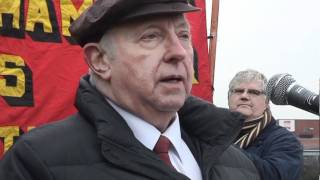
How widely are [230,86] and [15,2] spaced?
1.29 metres

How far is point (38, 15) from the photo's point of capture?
3502 mm

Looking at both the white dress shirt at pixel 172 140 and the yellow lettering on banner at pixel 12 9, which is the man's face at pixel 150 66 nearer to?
the white dress shirt at pixel 172 140

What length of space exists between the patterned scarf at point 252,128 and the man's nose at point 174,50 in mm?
1468

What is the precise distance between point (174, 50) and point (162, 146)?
26 centimetres

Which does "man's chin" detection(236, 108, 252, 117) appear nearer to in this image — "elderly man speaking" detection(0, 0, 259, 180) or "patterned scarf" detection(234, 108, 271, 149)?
"patterned scarf" detection(234, 108, 271, 149)

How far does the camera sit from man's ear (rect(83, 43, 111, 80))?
1609mm

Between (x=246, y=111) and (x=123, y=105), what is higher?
(x=123, y=105)

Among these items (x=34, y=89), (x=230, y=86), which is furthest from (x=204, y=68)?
(x=34, y=89)

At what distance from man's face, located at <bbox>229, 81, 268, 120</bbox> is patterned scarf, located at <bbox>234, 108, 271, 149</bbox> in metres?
0.04

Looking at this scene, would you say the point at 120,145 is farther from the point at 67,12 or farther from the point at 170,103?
the point at 67,12

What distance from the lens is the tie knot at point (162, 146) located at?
161 cm

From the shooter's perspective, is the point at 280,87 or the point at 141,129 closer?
the point at 141,129

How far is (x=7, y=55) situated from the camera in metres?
3.32

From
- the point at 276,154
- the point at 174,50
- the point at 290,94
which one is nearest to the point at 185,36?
the point at 174,50
